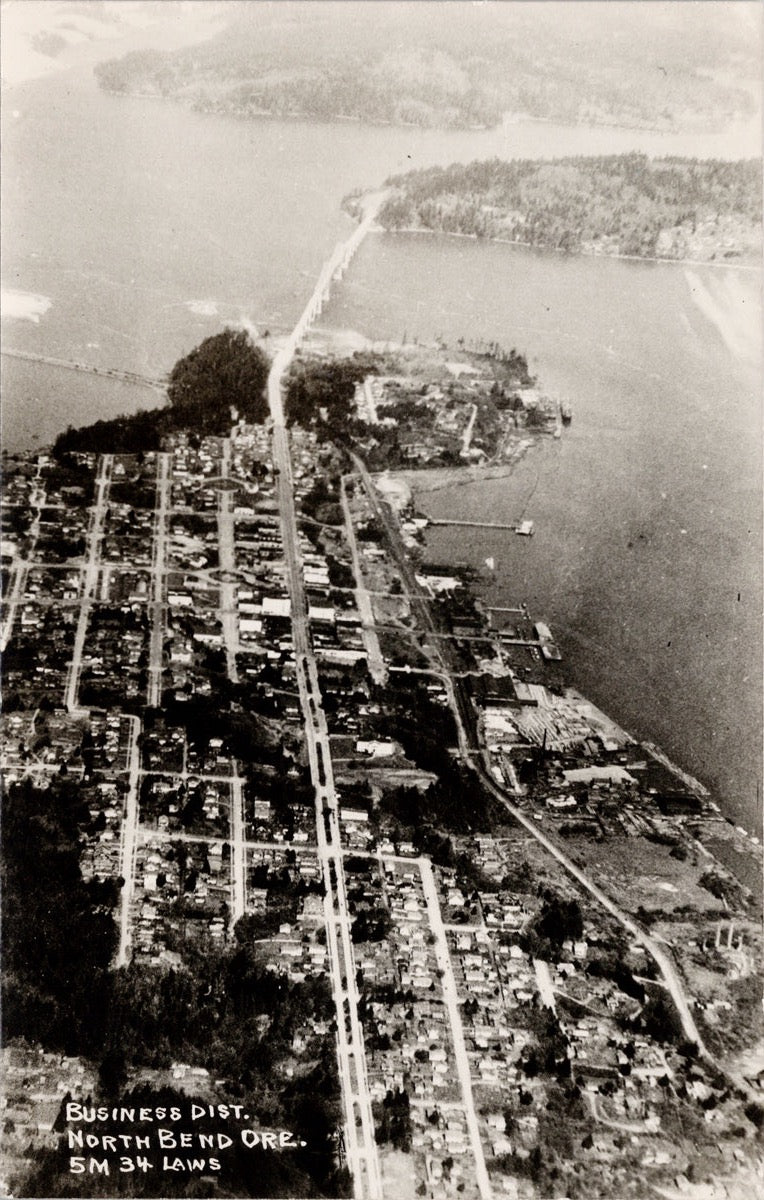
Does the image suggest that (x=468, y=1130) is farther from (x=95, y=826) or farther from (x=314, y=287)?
(x=314, y=287)

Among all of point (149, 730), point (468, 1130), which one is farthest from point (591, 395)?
point (468, 1130)

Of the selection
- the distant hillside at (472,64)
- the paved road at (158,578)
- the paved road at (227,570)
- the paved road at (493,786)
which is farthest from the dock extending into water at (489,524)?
the distant hillside at (472,64)

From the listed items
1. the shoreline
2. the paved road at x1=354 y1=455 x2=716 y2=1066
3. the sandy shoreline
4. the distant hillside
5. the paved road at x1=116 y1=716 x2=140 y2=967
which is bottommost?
the paved road at x1=116 y1=716 x2=140 y2=967

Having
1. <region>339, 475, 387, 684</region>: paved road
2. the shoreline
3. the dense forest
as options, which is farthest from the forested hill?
<region>339, 475, 387, 684</region>: paved road

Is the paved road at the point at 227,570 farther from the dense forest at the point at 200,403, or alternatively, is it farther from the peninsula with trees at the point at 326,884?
the dense forest at the point at 200,403

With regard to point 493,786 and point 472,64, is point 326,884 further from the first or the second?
point 472,64

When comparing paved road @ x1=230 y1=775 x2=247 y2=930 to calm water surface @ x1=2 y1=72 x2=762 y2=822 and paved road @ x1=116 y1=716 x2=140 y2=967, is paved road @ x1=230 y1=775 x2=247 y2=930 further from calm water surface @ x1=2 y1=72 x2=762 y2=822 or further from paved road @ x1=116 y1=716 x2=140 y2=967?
calm water surface @ x1=2 y1=72 x2=762 y2=822
